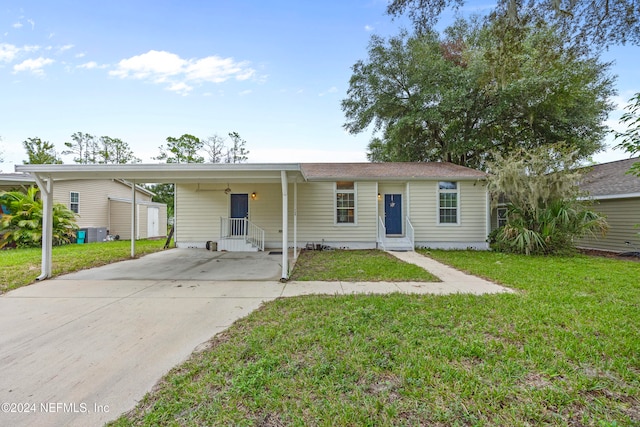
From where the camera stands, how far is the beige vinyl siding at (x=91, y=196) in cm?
1248

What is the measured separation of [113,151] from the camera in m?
27.5

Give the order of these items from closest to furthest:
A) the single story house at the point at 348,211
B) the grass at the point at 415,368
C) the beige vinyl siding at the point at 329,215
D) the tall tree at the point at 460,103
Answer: the grass at the point at 415,368
the single story house at the point at 348,211
the beige vinyl siding at the point at 329,215
the tall tree at the point at 460,103

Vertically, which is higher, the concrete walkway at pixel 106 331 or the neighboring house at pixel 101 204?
the neighboring house at pixel 101 204

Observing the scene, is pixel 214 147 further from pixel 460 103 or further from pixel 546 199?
pixel 546 199

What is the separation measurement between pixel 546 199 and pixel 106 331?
1124 centimetres

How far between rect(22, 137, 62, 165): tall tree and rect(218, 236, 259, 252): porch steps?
23909 mm

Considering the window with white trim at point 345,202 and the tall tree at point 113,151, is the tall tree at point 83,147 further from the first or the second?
the window with white trim at point 345,202

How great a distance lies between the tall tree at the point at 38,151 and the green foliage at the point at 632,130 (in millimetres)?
33044

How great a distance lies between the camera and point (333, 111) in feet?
50.2

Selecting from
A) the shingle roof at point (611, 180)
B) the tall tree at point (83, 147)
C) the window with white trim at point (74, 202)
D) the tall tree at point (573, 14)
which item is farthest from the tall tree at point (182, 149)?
the shingle roof at point (611, 180)

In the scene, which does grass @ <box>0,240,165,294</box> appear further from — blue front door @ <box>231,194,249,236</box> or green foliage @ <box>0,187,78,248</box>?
blue front door @ <box>231,194,249,236</box>

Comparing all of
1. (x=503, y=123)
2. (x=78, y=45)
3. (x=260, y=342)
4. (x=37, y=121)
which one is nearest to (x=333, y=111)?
(x=503, y=123)

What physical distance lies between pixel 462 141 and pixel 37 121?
79.7 ft

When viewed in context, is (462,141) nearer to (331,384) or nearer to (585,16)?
(585,16)
